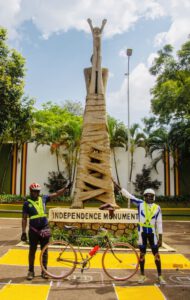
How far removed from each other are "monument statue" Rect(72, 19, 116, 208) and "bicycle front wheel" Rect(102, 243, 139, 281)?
12.2 ft

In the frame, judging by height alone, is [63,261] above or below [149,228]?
below

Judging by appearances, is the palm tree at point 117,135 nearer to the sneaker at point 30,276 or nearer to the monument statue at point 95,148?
the monument statue at point 95,148

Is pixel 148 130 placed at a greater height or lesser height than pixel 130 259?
greater

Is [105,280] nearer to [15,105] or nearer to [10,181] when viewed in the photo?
[15,105]

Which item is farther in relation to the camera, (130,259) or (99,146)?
(99,146)

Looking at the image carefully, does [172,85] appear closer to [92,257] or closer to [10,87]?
[10,87]

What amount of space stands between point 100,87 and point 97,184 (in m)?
3.34

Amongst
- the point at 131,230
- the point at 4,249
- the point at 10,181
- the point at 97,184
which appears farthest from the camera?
the point at 10,181

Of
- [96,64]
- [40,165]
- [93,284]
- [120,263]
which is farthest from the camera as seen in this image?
[40,165]

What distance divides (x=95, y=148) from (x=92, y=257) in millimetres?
5041

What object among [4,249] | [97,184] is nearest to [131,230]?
[97,184]

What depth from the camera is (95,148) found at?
11.3 metres

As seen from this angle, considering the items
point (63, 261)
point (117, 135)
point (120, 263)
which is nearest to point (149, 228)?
point (120, 263)

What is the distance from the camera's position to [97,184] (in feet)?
36.3
